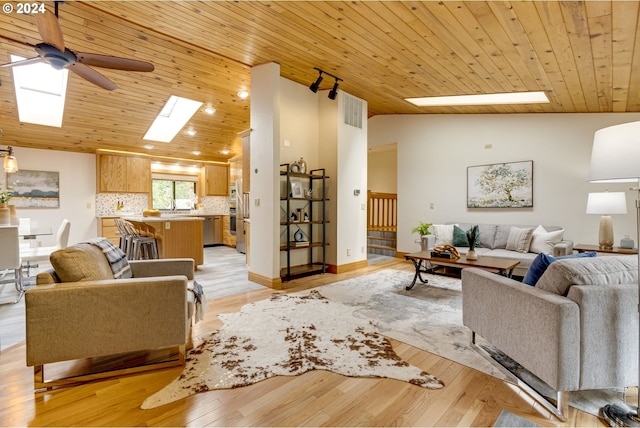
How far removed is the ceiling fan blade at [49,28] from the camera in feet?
7.14

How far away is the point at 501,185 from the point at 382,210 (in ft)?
9.34

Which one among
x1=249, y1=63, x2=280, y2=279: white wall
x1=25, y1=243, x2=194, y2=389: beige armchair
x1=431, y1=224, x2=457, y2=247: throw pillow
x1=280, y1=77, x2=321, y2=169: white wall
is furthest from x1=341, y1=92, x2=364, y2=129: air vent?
x1=25, y1=243, x2=194, y2=389: beige armchair

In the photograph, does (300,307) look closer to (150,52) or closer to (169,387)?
(169,387)

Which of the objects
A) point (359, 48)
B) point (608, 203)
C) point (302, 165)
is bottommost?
point (608, 203)

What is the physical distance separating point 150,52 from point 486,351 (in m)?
5.33

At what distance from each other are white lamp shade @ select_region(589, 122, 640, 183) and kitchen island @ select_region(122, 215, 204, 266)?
207 inches

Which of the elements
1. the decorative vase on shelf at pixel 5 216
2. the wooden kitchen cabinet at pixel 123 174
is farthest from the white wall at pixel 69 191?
the decorative vase on shelf at pixel 5 216

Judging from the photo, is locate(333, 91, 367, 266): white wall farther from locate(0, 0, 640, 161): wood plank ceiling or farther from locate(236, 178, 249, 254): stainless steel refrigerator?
locate(236, 178, 249, 254): stainless steel refrigerator

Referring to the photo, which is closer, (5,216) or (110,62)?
(110,62)

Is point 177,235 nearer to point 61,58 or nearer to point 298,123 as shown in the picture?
point 298,123

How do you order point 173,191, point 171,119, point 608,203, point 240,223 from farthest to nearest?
point 173,191
point 240,223
point 171,119
point 608,203

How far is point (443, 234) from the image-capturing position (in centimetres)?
544

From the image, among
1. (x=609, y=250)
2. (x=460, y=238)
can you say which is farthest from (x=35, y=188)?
(x=609, y=250)

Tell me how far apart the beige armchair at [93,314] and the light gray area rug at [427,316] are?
179 centimetres
